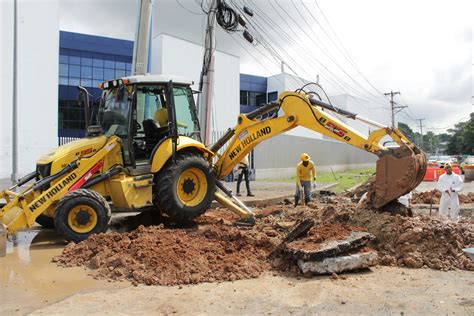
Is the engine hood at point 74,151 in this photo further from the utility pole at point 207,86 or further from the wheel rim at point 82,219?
the utility pole at point 207,86

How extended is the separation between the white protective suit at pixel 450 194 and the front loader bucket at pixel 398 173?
12.0 ft

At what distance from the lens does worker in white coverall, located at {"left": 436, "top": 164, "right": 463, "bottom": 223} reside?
9898 millimetres

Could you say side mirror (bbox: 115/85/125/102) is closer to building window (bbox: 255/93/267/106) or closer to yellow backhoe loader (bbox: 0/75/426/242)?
yellow backhoe loader (bbox: 0/75/426/242)

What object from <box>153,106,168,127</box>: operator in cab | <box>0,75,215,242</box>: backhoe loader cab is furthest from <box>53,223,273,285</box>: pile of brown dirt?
<box>153,106,168,127</box>: operator in cab

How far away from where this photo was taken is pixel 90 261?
5.89m

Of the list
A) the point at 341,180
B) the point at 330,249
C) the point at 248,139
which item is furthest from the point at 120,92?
the point at 341,180

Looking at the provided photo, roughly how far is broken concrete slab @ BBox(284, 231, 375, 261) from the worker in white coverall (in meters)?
5.13

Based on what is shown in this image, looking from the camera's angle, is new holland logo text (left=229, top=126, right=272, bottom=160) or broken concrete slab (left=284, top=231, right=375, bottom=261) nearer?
broken concrete slab (left=284, top=231, right=375, bottom=261)

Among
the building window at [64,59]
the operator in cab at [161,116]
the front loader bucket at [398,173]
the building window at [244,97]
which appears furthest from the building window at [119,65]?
the front loader bucket at [398,173]

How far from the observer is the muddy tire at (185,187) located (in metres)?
7.52

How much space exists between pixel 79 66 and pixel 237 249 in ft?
104

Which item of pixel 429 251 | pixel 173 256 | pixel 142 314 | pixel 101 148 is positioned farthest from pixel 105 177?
pixel 429 251

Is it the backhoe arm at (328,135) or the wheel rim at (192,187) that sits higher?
the backhoe arm at (328,135)

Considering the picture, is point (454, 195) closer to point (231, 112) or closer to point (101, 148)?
point (101, 148)
